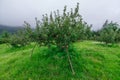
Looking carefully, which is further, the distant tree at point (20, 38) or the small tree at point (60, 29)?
the distant tree at point (20, 38)

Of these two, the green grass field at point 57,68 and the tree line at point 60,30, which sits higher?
the tree line at point 60,30

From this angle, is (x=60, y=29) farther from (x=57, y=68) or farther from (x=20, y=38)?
(x=20, y=38)

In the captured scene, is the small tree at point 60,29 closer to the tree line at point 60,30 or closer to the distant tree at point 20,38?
the tree line at point 60,30

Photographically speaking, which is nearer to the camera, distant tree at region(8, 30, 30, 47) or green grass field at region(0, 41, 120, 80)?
green grass field at region(0, 41, 120, 80)

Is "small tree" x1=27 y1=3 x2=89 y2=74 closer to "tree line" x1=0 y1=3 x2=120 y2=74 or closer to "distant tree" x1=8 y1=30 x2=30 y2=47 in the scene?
"tree line" x1=0 y1=3 x2=120 y2=74

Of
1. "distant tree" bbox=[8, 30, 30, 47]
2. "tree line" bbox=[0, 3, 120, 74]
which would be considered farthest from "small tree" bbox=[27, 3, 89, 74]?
"distant tree" bbox=[8, 30, 30, 47]

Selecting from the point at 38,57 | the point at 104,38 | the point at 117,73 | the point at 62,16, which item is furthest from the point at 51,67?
the point at 104,38

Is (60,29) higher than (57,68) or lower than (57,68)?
higher

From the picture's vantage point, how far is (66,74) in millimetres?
21438

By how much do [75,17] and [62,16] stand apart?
4.46 ft

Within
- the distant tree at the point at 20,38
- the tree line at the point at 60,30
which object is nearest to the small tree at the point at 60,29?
the tree line at the point at 60,30

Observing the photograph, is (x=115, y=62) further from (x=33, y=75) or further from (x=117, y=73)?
(x=33, y=75)

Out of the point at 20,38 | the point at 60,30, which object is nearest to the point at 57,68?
the point at 60,30

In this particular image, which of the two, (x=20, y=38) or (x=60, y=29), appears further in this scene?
(x=20, y=38)
